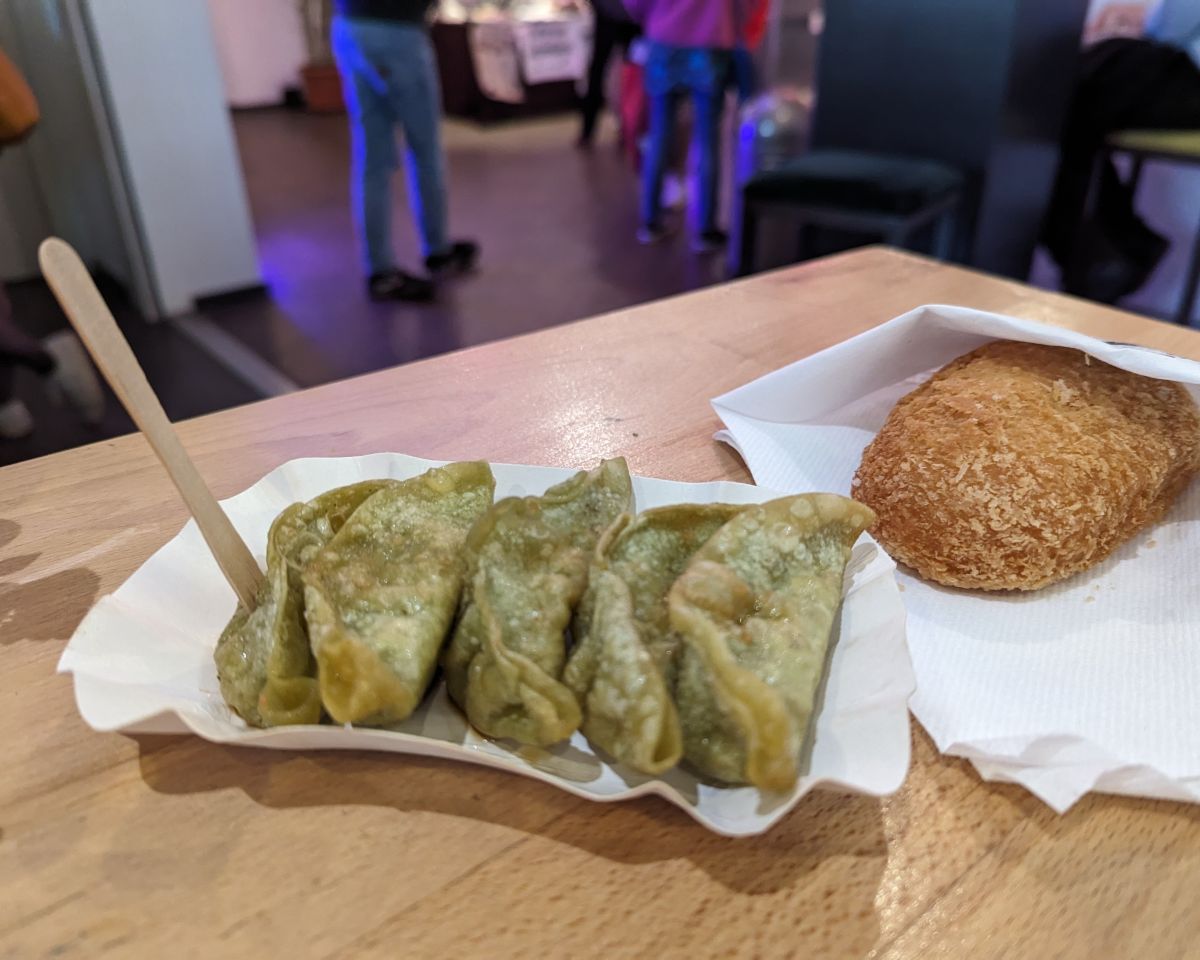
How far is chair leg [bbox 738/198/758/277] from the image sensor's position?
115 inches

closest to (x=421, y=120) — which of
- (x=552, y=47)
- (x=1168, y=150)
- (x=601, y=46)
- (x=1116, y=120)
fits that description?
(x=1116, y=120)

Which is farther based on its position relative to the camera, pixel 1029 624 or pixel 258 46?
pixel 258 46

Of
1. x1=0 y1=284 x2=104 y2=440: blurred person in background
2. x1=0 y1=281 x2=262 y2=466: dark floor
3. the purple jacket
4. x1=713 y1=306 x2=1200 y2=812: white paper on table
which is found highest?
the purple jacket

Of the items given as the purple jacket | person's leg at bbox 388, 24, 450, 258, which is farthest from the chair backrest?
person's leg at bbox 388, 24, 450, 258

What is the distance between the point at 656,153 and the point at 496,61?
4.11 meters

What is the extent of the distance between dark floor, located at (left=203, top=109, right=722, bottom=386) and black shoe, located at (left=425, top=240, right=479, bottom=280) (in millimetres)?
112

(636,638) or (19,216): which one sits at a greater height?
(636,638)

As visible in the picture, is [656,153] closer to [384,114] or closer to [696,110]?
[696,110]

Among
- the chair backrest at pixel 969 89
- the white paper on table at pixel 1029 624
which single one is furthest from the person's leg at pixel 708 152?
the white paper on table at pixel 1029 624

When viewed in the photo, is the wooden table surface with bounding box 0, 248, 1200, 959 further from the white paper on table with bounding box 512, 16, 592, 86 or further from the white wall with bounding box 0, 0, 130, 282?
the white paper on table with bounding box 512, 16, 592, 86

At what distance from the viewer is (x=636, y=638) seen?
0.54 meters

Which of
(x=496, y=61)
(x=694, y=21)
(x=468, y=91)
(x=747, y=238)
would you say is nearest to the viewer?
(x=747, y=238)

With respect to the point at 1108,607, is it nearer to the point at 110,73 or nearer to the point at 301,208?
the point at 110,73

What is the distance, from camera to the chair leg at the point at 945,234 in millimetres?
2750
